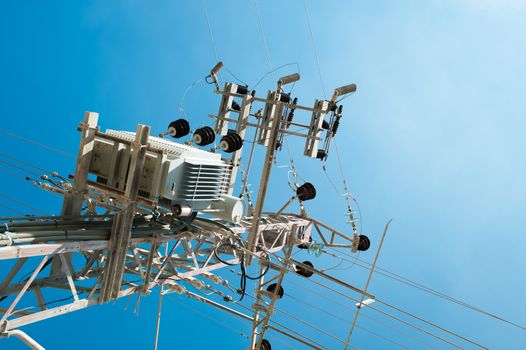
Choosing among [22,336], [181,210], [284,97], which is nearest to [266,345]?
[181,210]

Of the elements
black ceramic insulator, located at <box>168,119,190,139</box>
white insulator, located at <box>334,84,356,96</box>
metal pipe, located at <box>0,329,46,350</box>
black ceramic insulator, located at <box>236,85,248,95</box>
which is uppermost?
white insulator, located at <box>334,84,356,96</box>

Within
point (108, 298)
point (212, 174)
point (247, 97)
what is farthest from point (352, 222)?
point (108, 298)

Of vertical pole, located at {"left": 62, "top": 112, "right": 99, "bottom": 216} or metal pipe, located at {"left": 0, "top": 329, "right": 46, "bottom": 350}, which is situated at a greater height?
vertical pole, located at {"left": 62, "top": 112, "right": 99, "bottom": 216}

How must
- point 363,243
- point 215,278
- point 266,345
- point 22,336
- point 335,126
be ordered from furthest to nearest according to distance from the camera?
point 363,243
point 266,345
point 335,126
point 215,278
point 22,336

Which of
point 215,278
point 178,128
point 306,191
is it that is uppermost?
point 178,128

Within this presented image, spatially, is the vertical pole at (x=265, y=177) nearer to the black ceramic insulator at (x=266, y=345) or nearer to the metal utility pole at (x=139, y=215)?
the metal utility pole at (x=139, y=215)

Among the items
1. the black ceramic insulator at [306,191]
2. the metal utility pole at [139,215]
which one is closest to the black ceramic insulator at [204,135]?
the metal utility pole at [139,215]

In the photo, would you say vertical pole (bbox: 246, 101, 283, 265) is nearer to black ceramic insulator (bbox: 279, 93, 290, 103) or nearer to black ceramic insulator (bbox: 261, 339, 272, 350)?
black ceramic insulator (bbox: 279, 93, 290, 103)

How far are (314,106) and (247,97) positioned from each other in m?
1.28

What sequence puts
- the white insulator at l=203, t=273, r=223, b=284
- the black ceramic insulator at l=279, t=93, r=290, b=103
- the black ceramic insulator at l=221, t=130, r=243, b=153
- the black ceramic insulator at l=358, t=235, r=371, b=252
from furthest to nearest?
1. the black ceramic insulator at l=358, t=235, r=371, b=252
2. the black ceramic insulator at l=279, t=93, r=290, b=103
3. the white insulator at l=203, t=273, r=223, b=284
4. the black ceramic insulator at l=221, t=130, r=243, b=153

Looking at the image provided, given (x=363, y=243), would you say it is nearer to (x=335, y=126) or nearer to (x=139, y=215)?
(x=335, y=126)

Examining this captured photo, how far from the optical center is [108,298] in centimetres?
787

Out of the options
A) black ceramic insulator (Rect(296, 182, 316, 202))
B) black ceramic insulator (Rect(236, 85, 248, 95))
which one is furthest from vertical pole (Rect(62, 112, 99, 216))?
black ceramic insulator (Rect(296, 182, 316, 202))

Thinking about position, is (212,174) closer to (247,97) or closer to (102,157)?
(102,157)
